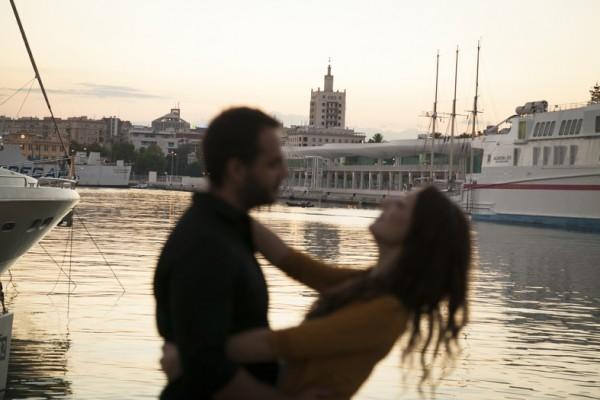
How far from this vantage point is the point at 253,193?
2.56 m

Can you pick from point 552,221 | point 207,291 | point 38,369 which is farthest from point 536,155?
point 207,291

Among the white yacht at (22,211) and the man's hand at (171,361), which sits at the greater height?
the man's hand at (171,361)

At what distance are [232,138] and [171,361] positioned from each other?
0.60m

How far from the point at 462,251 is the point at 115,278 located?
17999 millimetres

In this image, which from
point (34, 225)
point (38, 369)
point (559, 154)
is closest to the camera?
point (38, 369)

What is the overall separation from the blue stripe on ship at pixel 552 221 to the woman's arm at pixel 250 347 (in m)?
62.4

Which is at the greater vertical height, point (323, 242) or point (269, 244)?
point (269, 244)

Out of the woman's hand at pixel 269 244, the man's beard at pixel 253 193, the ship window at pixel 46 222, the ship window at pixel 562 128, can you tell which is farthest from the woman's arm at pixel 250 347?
the ship window at pixel 562 128

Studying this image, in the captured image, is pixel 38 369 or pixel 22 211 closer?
pixel 38 369

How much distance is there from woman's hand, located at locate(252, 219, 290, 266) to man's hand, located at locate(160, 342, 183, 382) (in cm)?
43

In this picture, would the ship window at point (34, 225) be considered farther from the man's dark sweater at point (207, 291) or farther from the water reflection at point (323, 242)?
the water reflection at point (323, 242)

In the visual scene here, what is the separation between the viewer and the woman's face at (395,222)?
260 cm

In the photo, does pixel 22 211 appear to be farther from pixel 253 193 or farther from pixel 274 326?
pixel 253 193

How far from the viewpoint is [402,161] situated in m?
129
